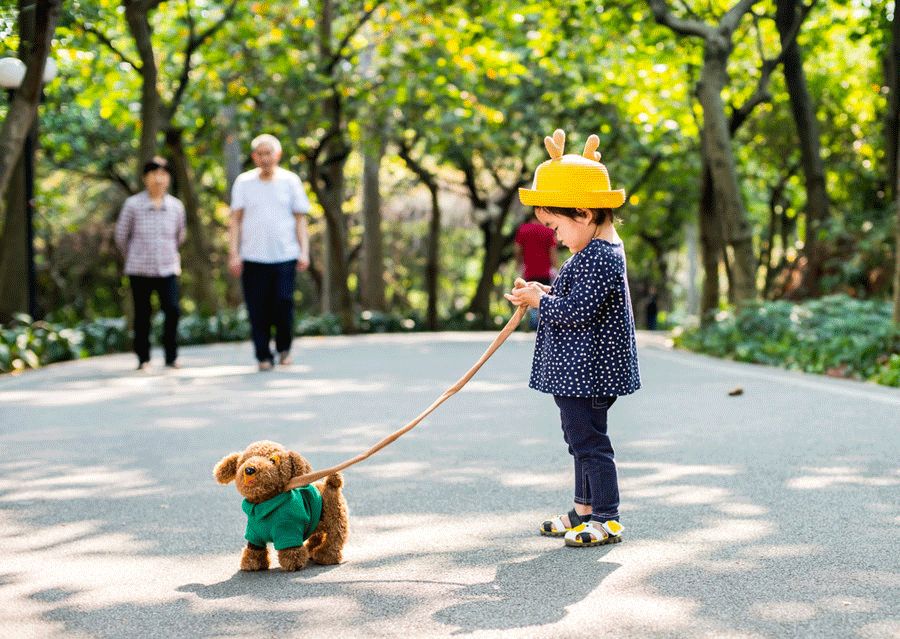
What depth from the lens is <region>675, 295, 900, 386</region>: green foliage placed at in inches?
424

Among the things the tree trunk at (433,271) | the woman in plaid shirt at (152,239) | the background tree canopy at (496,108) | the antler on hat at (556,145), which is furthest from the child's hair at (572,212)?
the tree trunk at (433,271)

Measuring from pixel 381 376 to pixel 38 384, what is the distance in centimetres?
295

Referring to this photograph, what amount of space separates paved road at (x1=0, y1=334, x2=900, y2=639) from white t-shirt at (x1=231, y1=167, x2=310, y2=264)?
5.84ft

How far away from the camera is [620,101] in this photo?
885 inches

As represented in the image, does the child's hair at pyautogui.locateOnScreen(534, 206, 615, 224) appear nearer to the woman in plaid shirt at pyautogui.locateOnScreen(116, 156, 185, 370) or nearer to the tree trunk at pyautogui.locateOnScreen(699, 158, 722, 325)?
the woman in plaid shirt at pyautogui.locateOnScreen(116, 156, 185, 370)

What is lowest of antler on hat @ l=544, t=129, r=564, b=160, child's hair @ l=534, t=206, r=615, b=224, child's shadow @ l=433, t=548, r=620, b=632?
child's shadow @ l=433, t=548, r=620, b=632

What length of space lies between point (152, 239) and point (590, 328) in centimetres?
759

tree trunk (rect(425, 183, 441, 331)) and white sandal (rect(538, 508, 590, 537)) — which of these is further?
tree trunk (rect(425, 183, 441, 331))

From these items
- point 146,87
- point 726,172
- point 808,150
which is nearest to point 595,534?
point 726,172

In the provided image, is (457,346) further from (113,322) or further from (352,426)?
(352,426)

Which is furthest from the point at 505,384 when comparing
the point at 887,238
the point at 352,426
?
the point at 887,238

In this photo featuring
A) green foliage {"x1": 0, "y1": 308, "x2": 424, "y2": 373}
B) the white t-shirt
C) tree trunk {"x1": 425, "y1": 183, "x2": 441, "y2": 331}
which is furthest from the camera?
tree trunk {"x1": 425, "y1": 183, "x2": 441, "y2": 331}

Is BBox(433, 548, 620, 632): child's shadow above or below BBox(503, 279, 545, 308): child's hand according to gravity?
below

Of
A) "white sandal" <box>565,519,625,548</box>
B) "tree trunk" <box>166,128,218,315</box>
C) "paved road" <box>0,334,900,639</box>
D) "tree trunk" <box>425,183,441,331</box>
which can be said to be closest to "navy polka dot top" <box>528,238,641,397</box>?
"white sandal" <box>565,519,625,548</box>
